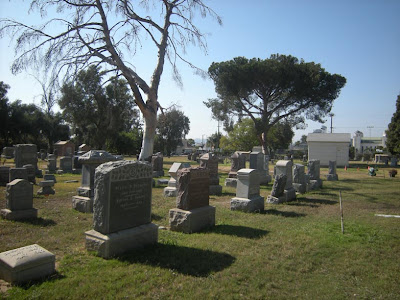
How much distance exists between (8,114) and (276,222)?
43.8m

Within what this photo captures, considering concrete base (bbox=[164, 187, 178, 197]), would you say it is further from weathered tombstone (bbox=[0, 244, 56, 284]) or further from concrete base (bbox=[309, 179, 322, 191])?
weathered tombstone (bbox=[0, 244, 56, 284])

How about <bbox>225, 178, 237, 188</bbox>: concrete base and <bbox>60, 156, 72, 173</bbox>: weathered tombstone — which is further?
<bbox>60, 156, 72, 173</bbox>: weathered tombstone

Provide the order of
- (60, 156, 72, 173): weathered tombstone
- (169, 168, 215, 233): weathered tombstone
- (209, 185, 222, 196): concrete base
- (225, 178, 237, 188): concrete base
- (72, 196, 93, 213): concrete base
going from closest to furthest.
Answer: (169, 168, 215, 233): weathered tombstone, (72, 196, 93, 213): concrete base, (209, 185, 222, 196): concrete base, (225, 178, 237, 188): concrete base, (60, 156, 72, 173): weathered tombstone

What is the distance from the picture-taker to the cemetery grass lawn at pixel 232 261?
378 centimetres

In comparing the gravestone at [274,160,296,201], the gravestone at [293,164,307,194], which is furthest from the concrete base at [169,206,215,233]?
the gravestone at [293,164,307,194]

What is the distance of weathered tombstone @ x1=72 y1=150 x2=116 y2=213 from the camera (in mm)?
8297

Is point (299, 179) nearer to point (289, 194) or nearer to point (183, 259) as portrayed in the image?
point (289, 194)

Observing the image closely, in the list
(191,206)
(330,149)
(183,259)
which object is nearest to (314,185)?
(191,206)

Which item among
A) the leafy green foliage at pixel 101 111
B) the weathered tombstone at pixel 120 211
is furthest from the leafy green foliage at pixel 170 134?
the weathered tombstone at pixel 120 211

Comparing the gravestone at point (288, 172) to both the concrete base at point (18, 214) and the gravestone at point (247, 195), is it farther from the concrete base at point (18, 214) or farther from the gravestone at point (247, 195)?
the concrete base at point (18, 214)

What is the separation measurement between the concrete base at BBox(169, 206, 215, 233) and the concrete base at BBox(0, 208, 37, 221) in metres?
3.61

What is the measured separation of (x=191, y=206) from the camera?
263 inches

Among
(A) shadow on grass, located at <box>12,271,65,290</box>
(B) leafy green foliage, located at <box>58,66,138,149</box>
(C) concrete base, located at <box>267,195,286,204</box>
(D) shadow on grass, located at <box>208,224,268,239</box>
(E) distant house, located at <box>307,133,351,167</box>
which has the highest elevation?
(B) leafy green foliage, located at <box>58,66,138,149</box>

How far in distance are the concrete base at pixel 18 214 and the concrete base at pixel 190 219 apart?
3606mm
